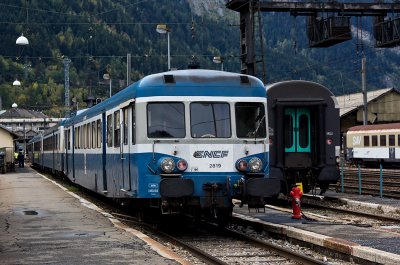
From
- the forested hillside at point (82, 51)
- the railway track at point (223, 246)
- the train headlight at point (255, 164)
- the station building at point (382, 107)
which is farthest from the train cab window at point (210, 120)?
the forested hillside at point (82, 51)

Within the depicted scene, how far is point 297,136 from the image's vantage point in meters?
20.2

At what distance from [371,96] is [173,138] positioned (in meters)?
55.9

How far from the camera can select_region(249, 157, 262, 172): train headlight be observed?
43.0 feet

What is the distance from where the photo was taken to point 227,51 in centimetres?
18788

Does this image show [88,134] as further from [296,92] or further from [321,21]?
[321,21]

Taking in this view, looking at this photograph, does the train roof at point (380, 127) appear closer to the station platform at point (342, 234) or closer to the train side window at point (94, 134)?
the station platform at point (342, 234)

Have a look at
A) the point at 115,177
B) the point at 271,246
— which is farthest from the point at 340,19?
the point at 271,246

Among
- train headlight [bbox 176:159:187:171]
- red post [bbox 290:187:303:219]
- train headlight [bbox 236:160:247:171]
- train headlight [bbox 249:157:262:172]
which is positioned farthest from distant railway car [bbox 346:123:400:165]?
train headlight [bbox 176:159:187:171]

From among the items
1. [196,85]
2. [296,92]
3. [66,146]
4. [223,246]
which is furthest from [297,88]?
[66,146]

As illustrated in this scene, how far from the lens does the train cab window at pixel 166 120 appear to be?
1289 cm

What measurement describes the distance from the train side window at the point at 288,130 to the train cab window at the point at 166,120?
752 centimetres

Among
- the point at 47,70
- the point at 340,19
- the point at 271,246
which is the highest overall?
the point at 47,70

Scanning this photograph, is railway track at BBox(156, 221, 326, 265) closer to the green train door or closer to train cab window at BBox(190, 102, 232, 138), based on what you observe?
train cab window at BBox(190, 102, 232, 138)

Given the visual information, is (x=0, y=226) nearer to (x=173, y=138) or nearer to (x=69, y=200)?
(x=173, y=138)
